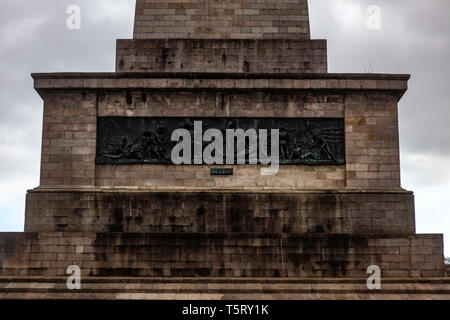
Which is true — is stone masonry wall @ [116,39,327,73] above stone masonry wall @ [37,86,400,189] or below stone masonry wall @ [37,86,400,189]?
above

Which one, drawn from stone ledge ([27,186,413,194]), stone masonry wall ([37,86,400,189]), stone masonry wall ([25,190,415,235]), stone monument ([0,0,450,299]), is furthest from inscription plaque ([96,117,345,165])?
stone masonry wall ([25,190,415,235])

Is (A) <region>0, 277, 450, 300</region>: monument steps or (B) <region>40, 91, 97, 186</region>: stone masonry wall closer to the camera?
(A) <region>0, 277, 450, 300</region>: monument steps

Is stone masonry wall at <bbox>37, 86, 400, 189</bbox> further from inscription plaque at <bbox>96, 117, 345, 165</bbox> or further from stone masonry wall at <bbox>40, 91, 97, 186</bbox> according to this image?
inscription plaque at <bbox>96, 117, 345, 165</bbox>

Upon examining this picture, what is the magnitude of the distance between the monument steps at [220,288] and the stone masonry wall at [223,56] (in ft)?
22.8

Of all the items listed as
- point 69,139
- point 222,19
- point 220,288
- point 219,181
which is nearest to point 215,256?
point 220,288

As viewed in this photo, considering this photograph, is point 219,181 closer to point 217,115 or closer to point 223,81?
point 217,115

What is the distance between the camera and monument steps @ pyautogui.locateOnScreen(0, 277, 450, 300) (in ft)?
51.3

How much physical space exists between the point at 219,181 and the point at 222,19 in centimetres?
572

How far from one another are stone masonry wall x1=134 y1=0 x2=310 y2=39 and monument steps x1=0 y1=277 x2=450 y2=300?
8.25m

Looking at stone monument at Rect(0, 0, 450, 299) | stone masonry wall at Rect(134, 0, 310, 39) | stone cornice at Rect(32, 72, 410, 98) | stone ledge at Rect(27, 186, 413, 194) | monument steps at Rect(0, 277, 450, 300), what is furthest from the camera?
stone masonry wall at Rect(134, 0, 310, 39)

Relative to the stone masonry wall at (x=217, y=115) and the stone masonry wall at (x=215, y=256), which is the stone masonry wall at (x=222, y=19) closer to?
the stone masonry wall at (x=217, y=115)

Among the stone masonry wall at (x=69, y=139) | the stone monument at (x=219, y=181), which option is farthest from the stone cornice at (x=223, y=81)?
the stone masonry wall at (x=69, y=139)
